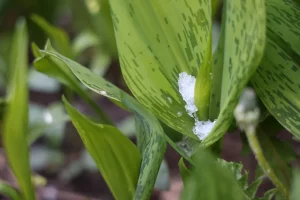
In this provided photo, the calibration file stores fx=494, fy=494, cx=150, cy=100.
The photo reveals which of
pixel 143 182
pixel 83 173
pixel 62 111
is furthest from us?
pixel 83 173

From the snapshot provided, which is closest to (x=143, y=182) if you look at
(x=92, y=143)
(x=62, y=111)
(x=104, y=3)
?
(x=92, y=143)

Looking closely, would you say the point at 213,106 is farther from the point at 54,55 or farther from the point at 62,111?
the point at 62,111

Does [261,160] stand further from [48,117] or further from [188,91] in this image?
[48,117]

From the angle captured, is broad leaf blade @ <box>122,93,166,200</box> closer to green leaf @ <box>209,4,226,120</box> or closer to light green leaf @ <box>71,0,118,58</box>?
green leaf @ <box>209,4,226,120</box>

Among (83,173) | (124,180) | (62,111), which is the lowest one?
(83,173)

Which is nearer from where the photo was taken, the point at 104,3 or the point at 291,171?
the point at 291,171

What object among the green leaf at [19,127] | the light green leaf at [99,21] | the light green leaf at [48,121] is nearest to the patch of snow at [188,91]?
the green leaf at [19,127]

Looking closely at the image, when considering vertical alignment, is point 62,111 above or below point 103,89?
below
